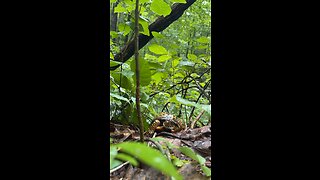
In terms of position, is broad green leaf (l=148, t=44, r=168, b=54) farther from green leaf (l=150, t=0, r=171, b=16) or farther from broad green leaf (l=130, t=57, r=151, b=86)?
Result: green leaf (l=150, t=0, r=171, b=16)

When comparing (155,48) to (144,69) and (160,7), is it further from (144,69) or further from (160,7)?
(160,7)

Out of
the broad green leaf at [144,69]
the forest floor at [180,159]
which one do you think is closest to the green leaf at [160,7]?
the broad green leaf at [144,69]

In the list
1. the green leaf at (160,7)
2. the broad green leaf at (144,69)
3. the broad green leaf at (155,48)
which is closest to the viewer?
the green leaf at (160,7)

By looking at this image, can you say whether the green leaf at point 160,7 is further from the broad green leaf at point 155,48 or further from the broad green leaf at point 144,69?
the broad green leaf at point 155,48

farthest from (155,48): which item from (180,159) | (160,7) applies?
(180,159)

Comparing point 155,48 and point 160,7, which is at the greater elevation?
point 160,7

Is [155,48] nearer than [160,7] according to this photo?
No

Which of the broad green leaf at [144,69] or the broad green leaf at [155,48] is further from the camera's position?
the broad green leaf at [155,48]

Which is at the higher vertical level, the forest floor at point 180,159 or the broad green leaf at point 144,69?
the broad green leaf at point 144,69

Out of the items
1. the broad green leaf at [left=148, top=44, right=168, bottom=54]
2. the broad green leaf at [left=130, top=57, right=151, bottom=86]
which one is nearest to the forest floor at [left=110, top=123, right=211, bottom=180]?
the broad green leaf at [left=130, top=57, right=151, bottom=86]
